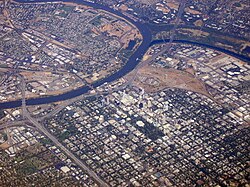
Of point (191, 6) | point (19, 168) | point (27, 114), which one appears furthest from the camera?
point (191, 6)

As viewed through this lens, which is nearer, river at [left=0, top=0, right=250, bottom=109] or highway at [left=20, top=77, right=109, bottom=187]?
highway at [left=20, top=77, right=109, bottom=187]

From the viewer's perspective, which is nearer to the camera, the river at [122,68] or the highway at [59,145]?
the highway at [59,145]

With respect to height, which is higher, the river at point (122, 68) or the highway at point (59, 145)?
the river at point (122, 68)

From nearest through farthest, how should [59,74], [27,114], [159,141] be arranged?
1. [159,141]
2. [27,114]
3. [59,74]

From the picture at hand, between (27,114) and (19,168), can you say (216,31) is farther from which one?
(19,168)

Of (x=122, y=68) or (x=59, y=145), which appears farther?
(x=122, y=68)

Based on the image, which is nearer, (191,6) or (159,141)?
(159,141)

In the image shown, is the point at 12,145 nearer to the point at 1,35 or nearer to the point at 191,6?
the point at 1,35

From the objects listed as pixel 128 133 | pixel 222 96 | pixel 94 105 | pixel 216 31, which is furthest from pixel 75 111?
pixel 216 31

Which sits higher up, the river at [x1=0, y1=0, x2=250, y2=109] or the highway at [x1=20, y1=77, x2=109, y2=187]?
the river at [x1=0, y1=0, x2=250, y2=109]

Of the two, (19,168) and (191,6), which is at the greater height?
(191,6)

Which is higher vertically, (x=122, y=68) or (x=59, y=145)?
(x=122, y=68)
